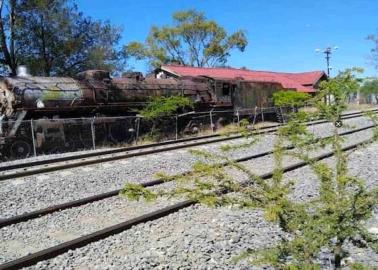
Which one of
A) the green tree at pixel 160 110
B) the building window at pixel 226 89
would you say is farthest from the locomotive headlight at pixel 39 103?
the building window at pixel 226 89

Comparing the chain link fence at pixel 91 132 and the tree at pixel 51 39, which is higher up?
the tree at pixel 51 39

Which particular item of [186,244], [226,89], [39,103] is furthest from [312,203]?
[226,89]

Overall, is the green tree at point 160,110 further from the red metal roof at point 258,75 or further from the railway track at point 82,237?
the railway track at point 82,237

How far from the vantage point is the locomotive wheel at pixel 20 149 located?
15.6m

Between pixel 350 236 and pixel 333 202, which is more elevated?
pixel 333 202

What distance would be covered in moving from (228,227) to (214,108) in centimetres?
1922

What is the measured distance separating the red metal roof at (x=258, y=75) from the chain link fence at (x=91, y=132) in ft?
27.8

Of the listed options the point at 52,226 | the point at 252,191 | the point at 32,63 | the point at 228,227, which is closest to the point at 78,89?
the point at 52,226

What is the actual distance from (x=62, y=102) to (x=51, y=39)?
19918mm

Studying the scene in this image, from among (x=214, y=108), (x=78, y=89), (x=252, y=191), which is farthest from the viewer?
(x=214, y=108)

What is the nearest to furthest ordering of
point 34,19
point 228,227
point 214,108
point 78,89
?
point 228,227 → point 78,89 → point 214,108 → point 34,19

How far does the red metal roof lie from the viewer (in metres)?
39.8

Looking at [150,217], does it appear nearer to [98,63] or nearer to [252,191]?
[252,191]

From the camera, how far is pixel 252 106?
28.6m
